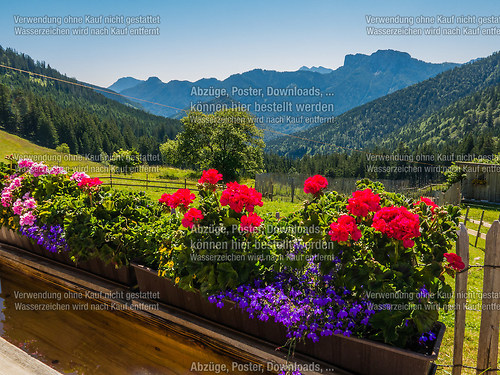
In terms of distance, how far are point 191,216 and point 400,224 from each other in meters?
1.63

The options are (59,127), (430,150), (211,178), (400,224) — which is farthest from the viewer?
(59,127)

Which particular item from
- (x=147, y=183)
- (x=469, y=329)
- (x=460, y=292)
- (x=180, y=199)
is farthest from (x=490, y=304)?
(x=147, y=183)

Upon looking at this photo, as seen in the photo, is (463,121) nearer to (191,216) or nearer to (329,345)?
(329,345)

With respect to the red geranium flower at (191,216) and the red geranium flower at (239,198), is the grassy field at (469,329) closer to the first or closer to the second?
the red geranium flower at (239,198)

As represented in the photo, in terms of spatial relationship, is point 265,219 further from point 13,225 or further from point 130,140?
point 130,140

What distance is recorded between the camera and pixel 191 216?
104 inches

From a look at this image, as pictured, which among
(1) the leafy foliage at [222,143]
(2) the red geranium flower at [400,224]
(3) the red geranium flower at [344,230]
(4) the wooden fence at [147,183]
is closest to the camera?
(2) the red geranium flower at [400,224]

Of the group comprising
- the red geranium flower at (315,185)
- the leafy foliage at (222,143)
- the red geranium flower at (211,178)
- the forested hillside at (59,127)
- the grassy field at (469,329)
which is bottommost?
the grassy field at (469,329)

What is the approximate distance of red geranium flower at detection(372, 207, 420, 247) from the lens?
219 centimetres

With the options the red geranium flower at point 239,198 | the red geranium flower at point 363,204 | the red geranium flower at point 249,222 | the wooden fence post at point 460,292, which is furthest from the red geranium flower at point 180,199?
the wooden fence post at point 460,292

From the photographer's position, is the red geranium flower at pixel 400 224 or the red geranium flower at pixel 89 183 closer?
the red geranium flower at pixel 400 224

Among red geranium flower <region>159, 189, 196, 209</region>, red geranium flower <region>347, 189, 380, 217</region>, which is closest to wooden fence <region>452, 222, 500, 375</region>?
red geranium flower <region>347, 189, 380, 217</region>

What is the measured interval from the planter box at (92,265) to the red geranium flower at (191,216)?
1.28 meters

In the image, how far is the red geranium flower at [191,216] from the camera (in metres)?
2.64
